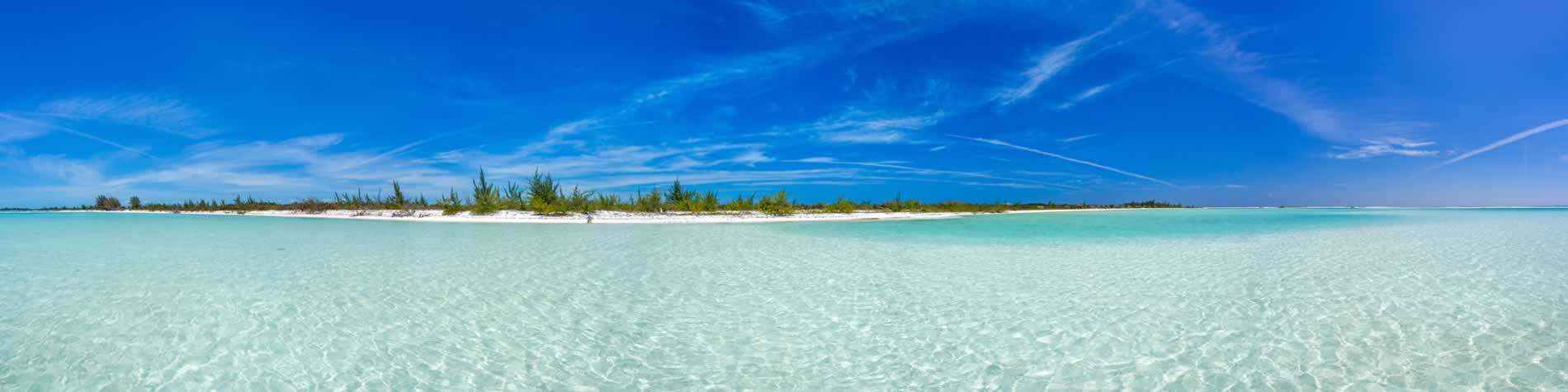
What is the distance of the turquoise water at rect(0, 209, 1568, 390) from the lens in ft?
9.04

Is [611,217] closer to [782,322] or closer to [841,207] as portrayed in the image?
[841,207]

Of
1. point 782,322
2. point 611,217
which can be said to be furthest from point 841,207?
point 782,322

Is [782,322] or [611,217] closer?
[782,322]

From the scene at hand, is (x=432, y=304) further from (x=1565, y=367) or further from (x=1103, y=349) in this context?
(x=1565, y=367)

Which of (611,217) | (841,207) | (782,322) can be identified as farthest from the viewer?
(841,207)

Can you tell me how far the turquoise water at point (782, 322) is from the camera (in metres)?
2.75

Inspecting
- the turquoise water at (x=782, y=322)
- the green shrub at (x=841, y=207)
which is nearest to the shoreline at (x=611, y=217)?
the green shrub at (x=841, y=207)

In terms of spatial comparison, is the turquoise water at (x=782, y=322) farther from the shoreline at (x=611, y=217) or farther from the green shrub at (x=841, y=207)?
the green shrub at (x=841, y=207)

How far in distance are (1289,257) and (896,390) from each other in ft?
26.2

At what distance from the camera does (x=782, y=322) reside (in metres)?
3.83

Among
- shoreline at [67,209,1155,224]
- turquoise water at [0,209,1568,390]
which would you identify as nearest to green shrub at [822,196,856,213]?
shoreline at [67,209,1155,224]

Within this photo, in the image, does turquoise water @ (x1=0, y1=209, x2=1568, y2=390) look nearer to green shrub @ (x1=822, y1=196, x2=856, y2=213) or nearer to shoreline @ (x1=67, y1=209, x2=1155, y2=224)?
shoreline @ (x1=67, y1=209, x2=1155, y2=224)

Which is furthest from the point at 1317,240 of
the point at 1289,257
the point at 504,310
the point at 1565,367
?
the point at 504,310

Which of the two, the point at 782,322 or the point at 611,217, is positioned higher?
the point at 611,217
